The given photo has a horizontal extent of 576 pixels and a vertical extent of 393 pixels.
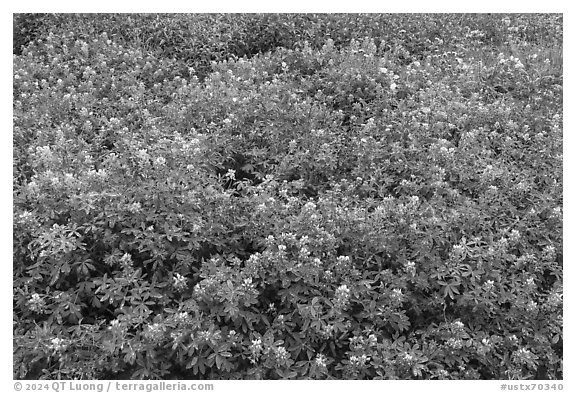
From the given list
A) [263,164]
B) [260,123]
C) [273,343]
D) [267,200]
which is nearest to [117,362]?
[273,343]

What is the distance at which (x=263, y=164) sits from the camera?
3.88m

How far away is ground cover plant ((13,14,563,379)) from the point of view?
288 cm

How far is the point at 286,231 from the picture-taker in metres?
3.17

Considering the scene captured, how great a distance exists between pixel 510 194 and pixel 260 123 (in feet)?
Result: 5.68

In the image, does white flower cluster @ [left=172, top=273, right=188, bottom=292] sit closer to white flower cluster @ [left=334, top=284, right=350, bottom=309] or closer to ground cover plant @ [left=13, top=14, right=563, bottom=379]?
ground cover plant @ [left=13, top=14, right=563, bottom=379]

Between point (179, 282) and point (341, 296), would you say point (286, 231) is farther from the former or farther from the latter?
point (179, 282)

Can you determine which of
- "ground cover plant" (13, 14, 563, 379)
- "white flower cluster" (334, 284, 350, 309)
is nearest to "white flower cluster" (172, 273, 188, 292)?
"ground cover plant" (13, 14, 563, 379)

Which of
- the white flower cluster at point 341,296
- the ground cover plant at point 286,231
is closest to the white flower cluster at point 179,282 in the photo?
the ground cover plant at point 286,231

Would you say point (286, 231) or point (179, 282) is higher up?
point (286, 231)

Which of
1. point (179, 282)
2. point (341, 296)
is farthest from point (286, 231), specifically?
point (179, 282)

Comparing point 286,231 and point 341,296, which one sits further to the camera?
point 286,231

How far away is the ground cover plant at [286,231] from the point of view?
9.43ft

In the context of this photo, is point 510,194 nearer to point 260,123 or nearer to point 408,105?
point 408,105
